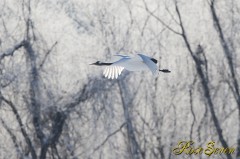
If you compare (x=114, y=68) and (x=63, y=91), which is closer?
(x=114, y=68)

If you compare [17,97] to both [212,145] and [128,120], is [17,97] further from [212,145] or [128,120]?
[212,145]

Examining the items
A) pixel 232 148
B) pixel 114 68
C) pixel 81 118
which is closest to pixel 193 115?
pixel 232 148

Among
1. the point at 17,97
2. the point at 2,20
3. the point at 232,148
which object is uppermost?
the point at 2,20

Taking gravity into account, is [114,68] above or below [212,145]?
above

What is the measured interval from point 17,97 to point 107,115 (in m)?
1.91

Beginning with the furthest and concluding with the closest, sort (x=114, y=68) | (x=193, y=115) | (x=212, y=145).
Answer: (x=193, y=115) → (x=212, y=145) → (x=114, y=68)

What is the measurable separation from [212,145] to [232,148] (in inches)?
24.5

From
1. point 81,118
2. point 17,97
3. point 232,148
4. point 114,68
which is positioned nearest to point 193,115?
point 232,148

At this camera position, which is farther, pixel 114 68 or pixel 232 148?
pixel 232 148

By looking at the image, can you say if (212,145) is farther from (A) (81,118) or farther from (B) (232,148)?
(A) (81,118)

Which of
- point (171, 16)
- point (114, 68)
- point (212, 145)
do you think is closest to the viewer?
point (114, 68)

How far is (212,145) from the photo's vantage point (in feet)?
54.5

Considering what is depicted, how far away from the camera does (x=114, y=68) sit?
12.4 meters

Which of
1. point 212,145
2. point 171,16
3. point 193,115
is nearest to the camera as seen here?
point 212,145
